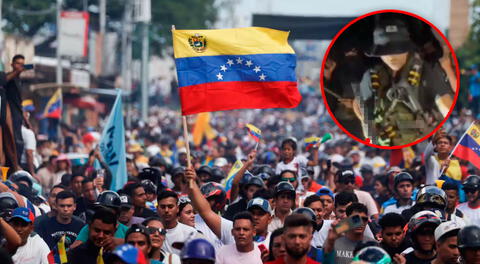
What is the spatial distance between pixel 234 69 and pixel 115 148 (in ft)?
15.1

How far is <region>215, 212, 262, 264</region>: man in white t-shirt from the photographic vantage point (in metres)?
8.28

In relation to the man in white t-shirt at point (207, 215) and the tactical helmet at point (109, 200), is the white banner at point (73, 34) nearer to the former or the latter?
the tactical helmet at point (109, 200)

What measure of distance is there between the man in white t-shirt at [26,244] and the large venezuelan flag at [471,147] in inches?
234

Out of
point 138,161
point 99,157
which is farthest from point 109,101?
point 99,157

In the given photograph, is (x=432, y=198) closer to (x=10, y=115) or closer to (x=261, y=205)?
(x=261, y=205)

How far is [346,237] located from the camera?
8.30 meters

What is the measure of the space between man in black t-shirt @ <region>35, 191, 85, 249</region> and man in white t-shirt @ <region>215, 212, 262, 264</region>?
240 cm

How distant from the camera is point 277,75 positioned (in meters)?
10.5

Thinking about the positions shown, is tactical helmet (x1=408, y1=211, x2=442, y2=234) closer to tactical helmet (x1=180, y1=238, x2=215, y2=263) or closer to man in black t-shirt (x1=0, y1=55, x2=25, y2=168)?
tactical helmet (x1=180, y1=238, x2=215, y2=263)

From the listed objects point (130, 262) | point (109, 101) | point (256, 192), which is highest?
point (130, 262)

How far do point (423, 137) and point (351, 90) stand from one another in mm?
826

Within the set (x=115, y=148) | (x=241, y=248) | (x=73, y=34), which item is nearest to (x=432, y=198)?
(x=241, y=248)

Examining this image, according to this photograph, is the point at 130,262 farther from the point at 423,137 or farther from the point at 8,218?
the point at 423,137

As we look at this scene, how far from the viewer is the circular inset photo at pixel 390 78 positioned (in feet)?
35.1
